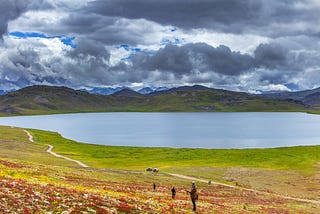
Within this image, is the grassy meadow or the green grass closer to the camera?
the grassy meadow

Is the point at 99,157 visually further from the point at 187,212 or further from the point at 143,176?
the point at 187,212

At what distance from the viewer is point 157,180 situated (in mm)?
66500

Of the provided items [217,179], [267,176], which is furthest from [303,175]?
[217,179]

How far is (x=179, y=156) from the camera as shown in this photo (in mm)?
126250

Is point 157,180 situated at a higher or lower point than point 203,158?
lower

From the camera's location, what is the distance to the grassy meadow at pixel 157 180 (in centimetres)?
2647

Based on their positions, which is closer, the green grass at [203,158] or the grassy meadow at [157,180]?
the grassy meadow at [157,180]

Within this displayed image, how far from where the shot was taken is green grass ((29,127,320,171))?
10650cm

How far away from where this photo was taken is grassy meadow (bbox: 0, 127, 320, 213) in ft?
86.8

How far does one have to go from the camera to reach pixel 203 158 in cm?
12244

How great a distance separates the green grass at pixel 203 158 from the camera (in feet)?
349

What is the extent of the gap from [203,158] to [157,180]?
58221 millimetres

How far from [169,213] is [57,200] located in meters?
Answer: 9.30

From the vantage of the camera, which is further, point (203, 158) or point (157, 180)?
point (203, 158)
